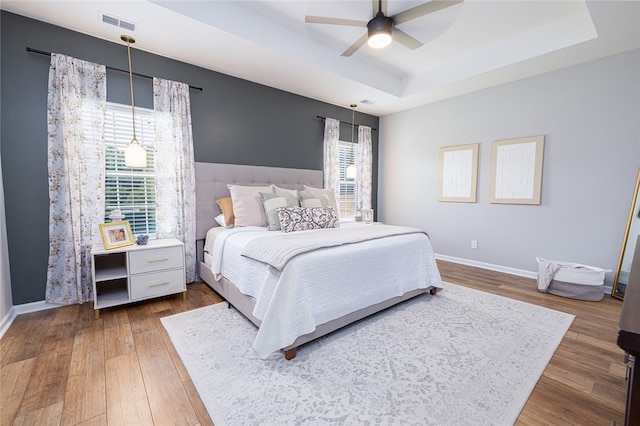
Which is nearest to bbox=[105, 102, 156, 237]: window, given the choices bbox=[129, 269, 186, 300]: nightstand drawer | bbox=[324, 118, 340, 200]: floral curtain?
bbox=[129, 269, 186, 300]: nightstand drawer

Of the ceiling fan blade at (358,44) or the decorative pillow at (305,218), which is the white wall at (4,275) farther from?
the ceiling fan blade at (358,44)

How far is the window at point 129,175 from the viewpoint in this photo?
2973mm

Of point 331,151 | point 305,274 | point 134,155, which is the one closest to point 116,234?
point 134,155

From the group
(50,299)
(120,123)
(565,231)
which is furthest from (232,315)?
(565,231)

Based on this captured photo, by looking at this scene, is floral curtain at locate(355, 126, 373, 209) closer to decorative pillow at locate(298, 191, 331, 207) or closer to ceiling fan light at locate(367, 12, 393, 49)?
decorative pillow at locate(298, 191, 331, 207)

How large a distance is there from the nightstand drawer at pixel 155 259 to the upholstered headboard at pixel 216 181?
0.60m

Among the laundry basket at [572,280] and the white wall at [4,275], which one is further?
the laundry basket at [572,280]

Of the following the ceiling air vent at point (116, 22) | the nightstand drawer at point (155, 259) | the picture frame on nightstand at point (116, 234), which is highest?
the ceiling air vent at point (116, 22)

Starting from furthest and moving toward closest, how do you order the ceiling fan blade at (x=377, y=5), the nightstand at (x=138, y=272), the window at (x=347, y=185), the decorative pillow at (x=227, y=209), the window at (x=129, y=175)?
the window at (x=347, y=185) < the decorative pillow at (x=227, y=209) < the window at (x=129, y=175) < the nightstand at (x=138, y=272) < the ceiling fan blade at (x=377, y=5)

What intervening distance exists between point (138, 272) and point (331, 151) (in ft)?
11.4

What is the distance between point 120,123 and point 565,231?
5613 mm

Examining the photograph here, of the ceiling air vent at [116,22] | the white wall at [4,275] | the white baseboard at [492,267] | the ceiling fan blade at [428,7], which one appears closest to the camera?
the ceiling fan blade at [428,7]

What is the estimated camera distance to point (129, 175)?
3.09 meters

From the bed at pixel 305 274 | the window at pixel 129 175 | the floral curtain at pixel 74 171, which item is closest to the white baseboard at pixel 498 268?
the bed at pixel 305 274
